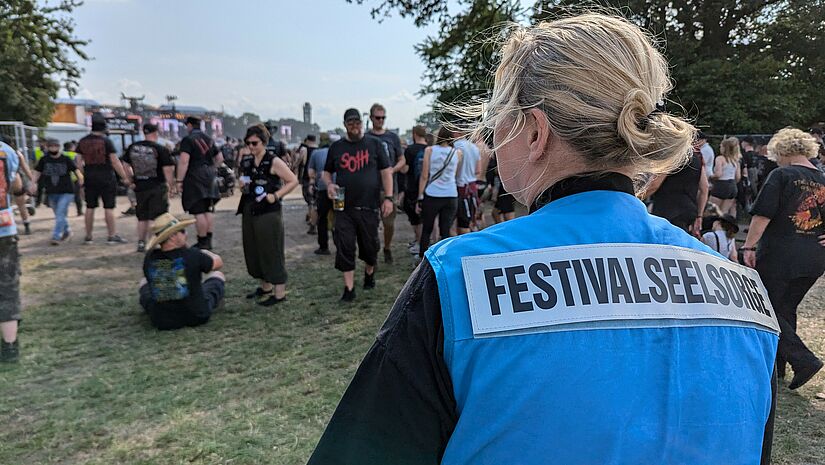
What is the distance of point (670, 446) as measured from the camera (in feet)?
2.84

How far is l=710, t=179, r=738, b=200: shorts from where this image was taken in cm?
880

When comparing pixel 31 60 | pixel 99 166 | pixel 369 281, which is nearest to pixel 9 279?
pixel 369 281

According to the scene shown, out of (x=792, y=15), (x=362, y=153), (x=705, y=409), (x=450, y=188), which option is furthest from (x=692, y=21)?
(x=705, y=409)

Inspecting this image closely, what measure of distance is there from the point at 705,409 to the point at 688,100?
1608 cm

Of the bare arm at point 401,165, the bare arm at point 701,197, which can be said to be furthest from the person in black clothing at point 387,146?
the bare arm at point 701,197

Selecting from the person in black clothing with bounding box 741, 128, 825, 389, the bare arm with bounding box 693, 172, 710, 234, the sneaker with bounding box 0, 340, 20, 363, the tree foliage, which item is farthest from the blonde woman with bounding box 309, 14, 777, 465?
the tree foliage

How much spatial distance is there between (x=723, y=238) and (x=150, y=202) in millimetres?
7075

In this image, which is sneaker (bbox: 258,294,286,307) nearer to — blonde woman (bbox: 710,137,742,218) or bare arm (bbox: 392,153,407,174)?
bare arm (bbox: 392,153,407,174)

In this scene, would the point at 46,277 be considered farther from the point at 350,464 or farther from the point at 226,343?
the point at 350,464

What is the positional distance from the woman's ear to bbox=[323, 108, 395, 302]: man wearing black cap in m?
4.71

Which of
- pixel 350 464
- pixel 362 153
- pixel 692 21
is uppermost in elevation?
pixel 692 21

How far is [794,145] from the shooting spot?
3906 millimetres

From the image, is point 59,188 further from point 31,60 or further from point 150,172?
point 31,60

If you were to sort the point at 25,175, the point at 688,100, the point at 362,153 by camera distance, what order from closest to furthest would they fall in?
the point at 362,153 < the point at 25,175 < the point at 688,100
